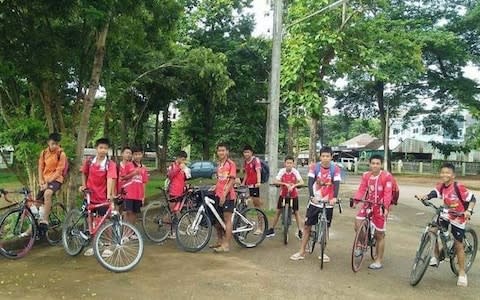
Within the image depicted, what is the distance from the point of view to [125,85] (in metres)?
18.1

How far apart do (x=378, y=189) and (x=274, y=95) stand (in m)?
6.10

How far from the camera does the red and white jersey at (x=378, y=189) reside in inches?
287

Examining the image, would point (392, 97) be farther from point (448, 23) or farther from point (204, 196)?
point (204, 196)

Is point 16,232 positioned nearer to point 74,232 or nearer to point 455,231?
point 74,232

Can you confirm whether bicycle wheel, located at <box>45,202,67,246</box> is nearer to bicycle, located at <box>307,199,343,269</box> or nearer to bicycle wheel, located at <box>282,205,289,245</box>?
bicycle wheel, located at <box>282,205,289,245</box>

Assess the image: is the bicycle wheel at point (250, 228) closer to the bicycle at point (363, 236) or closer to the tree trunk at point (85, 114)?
the bicycle at point (363, 236)

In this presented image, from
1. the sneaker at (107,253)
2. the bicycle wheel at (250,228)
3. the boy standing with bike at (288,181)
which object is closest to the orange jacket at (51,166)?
the sneaker at (107,253)

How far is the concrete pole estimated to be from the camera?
509 inches

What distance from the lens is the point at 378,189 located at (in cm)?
734

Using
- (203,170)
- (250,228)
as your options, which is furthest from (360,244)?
(203,170)

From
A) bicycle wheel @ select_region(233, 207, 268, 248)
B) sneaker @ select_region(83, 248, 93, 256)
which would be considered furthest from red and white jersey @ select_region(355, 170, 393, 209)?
sneaker @ select_region(83, 248, 93, 256)

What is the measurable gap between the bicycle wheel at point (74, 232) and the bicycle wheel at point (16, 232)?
1.47 feet

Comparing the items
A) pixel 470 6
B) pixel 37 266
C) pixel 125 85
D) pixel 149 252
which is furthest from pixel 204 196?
pixel 470 6

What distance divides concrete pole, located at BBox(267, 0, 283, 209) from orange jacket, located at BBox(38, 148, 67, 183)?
20.4 feet
